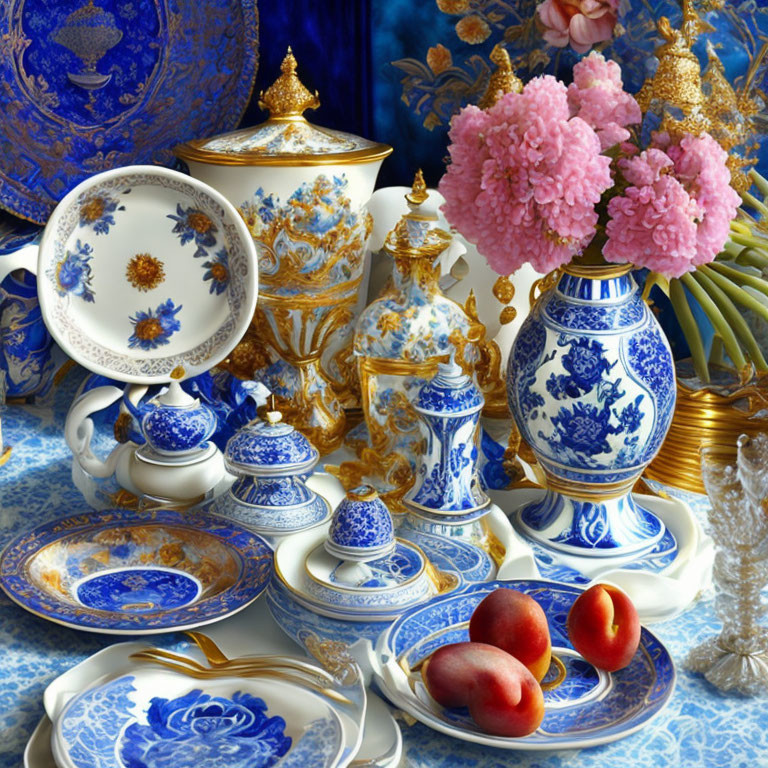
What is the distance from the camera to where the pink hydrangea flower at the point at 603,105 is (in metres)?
1.18

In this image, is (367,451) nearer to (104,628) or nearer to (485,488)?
(485,488)

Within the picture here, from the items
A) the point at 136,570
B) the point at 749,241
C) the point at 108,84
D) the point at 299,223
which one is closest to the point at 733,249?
the point at 749,241

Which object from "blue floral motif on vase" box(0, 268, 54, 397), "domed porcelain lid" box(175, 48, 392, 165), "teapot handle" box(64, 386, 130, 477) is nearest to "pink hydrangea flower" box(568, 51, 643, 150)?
"domed porcelain lid" box(175, 48, 392, 165)

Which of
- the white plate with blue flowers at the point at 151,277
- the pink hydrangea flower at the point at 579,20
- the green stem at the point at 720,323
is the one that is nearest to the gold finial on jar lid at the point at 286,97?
the white plate with blue flowers at the point at 151,277

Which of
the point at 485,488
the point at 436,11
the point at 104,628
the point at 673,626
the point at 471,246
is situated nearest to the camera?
the point at 104,628

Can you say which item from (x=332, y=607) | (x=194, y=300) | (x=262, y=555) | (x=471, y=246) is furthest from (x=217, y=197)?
(x=332, y=607)

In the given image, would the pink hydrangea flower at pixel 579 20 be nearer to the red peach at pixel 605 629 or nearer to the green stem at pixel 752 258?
the green stem at pixel 752 258

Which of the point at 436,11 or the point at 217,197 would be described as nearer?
the point at 217,197

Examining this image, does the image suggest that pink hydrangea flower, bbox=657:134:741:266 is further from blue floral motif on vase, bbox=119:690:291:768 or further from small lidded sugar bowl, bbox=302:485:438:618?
blue floral motif on vase, bbox=119:690:291:768

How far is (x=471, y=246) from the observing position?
162 cm

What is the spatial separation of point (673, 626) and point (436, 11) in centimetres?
102

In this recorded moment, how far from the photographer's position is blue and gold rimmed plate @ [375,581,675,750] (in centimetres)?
98

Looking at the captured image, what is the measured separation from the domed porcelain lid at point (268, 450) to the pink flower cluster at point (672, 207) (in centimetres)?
43

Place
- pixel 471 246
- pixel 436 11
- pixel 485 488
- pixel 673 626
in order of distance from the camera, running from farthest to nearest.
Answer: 1. pixel 436 11
2. pixel 471 246
3. pixel 485 488
4. pixel 673 626
